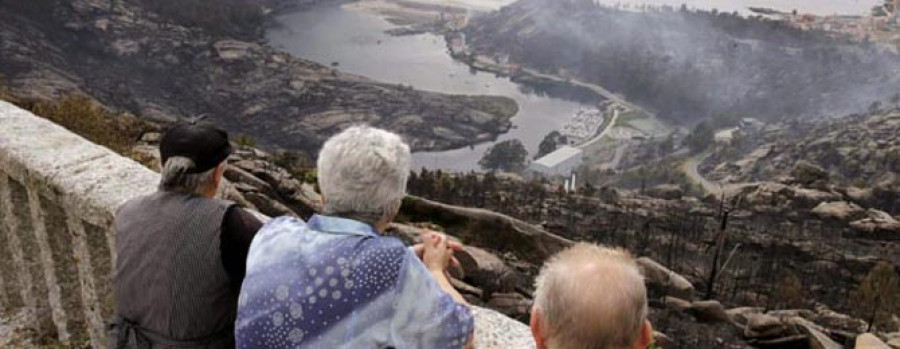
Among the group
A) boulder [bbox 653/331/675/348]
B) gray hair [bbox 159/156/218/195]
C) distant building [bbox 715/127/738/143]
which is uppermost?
gray hair [bbox 159/156/218/195]

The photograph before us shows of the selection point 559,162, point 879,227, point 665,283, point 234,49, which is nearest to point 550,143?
point 559,162

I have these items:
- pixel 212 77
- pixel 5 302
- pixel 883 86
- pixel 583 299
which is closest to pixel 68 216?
pixel 5 302

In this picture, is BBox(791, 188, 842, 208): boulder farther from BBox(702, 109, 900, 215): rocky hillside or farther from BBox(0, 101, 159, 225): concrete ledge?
BBox(0, 101, 159, 225): concrete ledge

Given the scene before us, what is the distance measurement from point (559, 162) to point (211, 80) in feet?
104

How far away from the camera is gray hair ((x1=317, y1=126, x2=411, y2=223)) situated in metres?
2.12

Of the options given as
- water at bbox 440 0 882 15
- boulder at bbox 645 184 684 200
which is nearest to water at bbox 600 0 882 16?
water at bbox 440 0 882 15

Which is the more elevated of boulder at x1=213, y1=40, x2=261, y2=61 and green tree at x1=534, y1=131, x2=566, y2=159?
boulder at x1=213, y1=40, x2=261, y2=61

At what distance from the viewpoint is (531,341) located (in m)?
2.35

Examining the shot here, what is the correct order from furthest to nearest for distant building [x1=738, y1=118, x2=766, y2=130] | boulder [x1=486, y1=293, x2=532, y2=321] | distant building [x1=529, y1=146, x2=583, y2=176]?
distant building [x1=738, y1=118, x2=766, y2=130] < distant building [x1=529, y1=146, x2=583, y2=176] < boulder [x1=486, y1=293, x2=532, y2=321]

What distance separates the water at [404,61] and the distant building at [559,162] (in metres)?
5.97

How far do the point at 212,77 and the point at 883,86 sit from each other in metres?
65.3

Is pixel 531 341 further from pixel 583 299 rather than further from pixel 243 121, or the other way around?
pixel 243 121

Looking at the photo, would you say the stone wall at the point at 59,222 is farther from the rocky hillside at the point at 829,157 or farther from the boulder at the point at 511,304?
the rocky hillside at the point at 829,157

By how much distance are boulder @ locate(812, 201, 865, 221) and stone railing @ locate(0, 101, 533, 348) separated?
39.2 m
